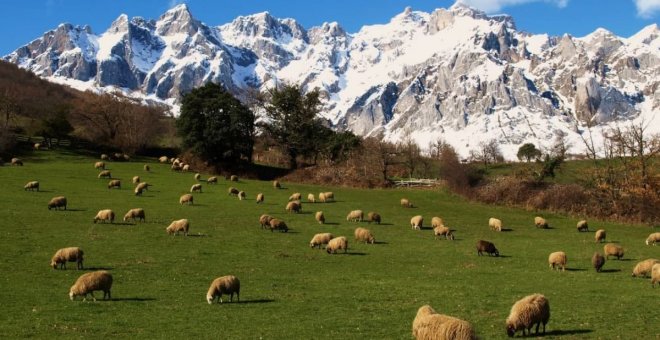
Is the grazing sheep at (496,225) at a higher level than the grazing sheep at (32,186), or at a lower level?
lower

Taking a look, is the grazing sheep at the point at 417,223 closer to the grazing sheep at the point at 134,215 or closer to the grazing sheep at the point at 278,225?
the grazing sheep at the point at 278,225

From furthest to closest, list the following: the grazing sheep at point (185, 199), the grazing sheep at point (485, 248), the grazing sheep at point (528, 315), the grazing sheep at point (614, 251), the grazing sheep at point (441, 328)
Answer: the grazing sheep at point (185, 199), the grazing sheep at point (485, 248), the grazing sheep at point (614, 251), the grazing sheep at point (528, 315), the grazing sheep at point (441, 328)

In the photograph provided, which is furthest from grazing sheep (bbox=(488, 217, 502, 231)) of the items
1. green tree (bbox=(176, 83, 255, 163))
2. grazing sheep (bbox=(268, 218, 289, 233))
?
green tree (bbox=(176, 83, 255, 163))

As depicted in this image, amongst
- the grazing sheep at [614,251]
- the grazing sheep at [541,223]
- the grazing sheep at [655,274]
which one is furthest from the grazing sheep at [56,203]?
the grazing sheep at [655,274]

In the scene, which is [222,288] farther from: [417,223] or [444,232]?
[417,223]

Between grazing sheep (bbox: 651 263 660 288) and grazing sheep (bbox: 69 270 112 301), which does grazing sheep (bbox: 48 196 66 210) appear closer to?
grazing sheep (bbox: 69 270 112 301)

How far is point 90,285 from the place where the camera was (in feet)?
72.0

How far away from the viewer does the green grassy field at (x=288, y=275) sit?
18.9 m

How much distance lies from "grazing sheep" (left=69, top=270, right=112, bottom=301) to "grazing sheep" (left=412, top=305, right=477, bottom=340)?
41.5 ft

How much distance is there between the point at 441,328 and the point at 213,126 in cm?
7432

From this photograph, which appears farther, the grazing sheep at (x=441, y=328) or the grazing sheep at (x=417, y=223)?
the grazing sheep at (x=417, y=223)

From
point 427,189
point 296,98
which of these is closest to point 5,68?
point 296,98

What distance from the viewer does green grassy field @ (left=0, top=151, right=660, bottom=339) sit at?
18938 mm

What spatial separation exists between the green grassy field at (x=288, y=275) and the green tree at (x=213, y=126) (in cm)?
3210
